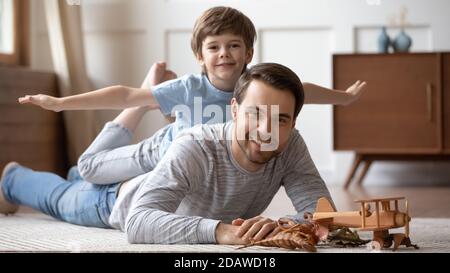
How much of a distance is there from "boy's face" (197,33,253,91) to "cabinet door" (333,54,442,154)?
135cm

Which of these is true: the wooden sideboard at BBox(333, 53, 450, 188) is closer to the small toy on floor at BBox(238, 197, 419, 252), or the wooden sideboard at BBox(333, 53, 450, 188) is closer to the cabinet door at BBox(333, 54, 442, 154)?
the cabinet door at BBox(333, 54, 442, 154)

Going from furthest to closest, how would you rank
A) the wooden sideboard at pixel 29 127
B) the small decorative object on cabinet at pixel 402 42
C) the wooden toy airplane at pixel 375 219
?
the small decorative object on cabinet at pixel 402 42 < the wooden sideboard at pixel 29 127 < the wooden toy airplane at pixel 375 219

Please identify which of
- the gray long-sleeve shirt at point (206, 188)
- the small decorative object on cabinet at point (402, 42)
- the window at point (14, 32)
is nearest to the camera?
the gray long-sleeve shirt at point (206, 188)

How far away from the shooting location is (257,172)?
1.11 meters

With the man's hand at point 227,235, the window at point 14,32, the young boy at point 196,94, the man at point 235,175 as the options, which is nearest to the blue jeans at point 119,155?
the young boy at point 196,94

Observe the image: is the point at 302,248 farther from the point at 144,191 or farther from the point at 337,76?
the point at 337,76

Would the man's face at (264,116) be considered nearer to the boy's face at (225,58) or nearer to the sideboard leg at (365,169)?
the boy's face at (225,58)

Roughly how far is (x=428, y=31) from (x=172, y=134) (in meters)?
1.55

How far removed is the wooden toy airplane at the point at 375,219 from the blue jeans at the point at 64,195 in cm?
51

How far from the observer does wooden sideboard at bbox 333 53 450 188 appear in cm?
258

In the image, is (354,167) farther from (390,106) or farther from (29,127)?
(29,127)

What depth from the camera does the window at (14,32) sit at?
2.49 meters

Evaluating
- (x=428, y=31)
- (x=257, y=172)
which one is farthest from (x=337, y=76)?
(x=257, y=172)

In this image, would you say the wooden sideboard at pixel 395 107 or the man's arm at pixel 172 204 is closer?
the man's arm at pixel 172 204
